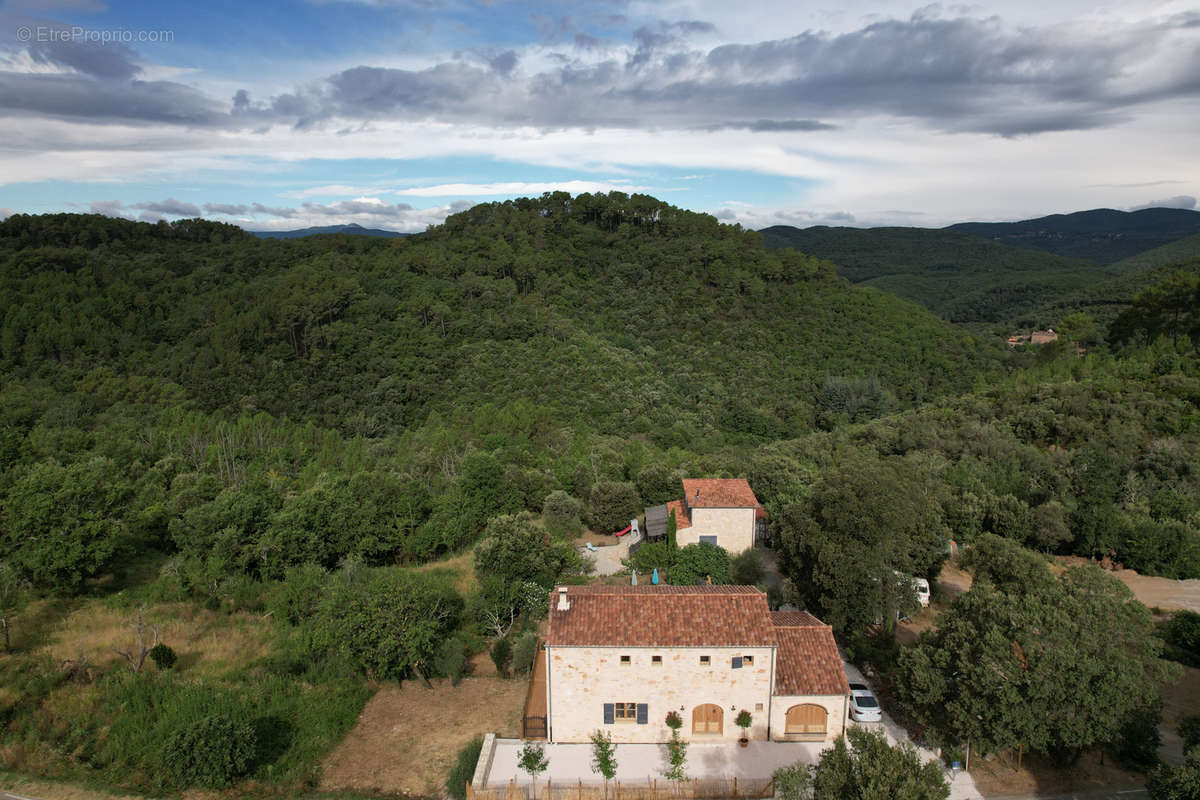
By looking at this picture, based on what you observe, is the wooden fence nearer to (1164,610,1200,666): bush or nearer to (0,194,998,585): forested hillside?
(1164,610,1200,666): bush


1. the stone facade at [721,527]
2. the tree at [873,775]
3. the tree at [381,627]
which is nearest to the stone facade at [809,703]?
the tree at [873,775]

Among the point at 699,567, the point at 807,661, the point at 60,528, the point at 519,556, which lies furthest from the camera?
the point at 60,528

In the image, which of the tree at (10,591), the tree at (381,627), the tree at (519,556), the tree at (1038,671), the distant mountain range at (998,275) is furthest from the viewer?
the distant mountain range at (998,275)

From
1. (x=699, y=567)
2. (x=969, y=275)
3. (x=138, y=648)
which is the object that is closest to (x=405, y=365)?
(x=138, y=648)

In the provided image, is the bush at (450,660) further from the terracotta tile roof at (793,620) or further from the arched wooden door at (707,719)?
the terracotta tile roof at (793,620)

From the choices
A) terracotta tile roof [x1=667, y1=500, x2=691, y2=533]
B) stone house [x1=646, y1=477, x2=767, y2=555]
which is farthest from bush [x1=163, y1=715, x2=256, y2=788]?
terracotta tile roof [x1=667, y1=500, x2=691, y2=533]

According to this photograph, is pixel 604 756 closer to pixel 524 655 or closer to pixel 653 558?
pixel 524 655
